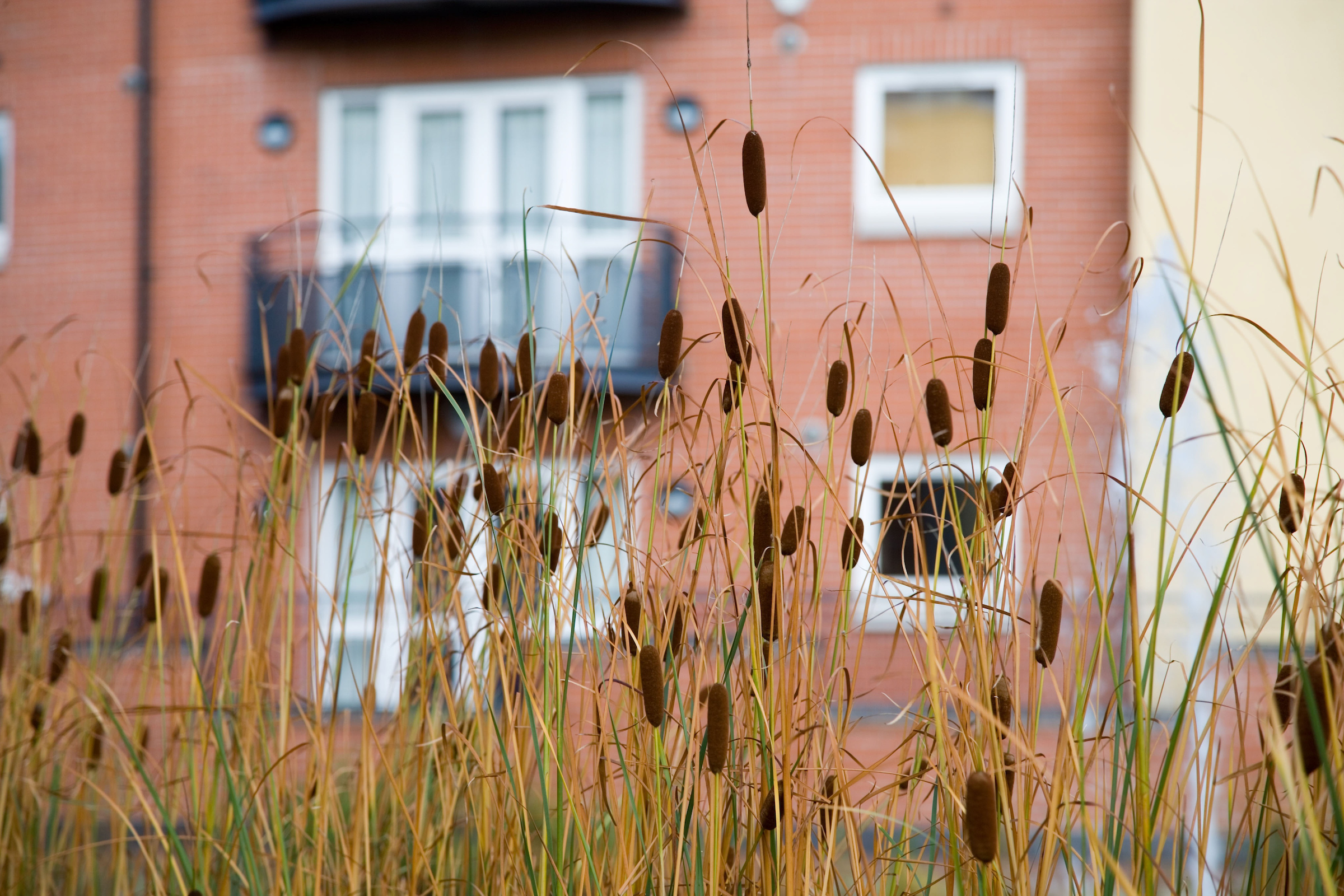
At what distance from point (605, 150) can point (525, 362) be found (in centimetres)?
524

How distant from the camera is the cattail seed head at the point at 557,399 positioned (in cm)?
80

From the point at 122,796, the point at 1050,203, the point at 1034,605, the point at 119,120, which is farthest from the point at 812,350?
the point at 1034,605

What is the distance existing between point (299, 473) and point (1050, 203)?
15.8ft

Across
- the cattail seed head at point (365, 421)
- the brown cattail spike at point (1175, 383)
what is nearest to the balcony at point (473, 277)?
the cattail seed head at point (365, 421)

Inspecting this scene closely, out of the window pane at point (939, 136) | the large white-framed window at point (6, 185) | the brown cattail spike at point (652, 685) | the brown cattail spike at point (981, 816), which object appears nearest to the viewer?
the brown cattail spike at point (981, 816)

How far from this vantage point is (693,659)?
84 centimetres

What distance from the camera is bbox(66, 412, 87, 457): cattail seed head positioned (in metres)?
1.23

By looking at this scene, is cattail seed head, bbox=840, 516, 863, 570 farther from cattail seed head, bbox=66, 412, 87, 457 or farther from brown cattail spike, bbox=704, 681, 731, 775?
cattail seed head, bbox=66, 412, 87, 457

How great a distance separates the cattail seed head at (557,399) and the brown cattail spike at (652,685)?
0.63 ft

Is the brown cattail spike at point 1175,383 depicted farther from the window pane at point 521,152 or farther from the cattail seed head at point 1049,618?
the window pane at point 521,152

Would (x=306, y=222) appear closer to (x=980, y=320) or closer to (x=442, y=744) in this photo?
(x=980, y=320)

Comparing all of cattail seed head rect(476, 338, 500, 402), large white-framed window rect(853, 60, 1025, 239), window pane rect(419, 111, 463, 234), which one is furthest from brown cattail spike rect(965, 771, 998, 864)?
window pane rect(419, 111, 463, 234)

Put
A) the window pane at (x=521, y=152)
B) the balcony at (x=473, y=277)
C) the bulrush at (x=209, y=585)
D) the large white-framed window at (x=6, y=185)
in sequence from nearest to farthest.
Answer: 1. the bulrush at (x=209, y=585)
2. the balcony at (x=473, y=277)
3. the window pane at (x=521, y=152)
4. the large white-framed window at (x=6, y=185)

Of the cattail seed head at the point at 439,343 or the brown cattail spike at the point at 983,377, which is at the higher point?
the cattail seed head at the point at 439,343
